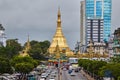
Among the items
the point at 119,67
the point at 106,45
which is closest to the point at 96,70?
the point at 119,67

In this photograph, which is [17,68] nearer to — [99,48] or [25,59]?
[25,59]

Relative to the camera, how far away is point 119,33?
118250 millimetres

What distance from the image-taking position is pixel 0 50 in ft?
405

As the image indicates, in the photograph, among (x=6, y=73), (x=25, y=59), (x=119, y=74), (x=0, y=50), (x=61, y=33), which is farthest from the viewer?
(x=61, y=33)

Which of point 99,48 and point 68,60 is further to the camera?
point 99,48

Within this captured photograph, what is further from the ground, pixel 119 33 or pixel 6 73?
pixel 119 33

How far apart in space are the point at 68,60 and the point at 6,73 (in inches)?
2792

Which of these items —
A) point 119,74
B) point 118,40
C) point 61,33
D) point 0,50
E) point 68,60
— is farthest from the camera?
point 61,33

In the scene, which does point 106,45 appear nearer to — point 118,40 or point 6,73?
point 118,40

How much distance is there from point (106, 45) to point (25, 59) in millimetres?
104143

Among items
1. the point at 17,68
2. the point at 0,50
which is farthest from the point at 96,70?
the point at 0,50

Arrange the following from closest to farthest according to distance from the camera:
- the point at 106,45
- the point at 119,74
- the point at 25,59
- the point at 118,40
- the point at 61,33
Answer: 1. the point at 119,74
2. the point at 25,59
3. the point at 118,40
4. the point at 61,33
5. the point at 106,45

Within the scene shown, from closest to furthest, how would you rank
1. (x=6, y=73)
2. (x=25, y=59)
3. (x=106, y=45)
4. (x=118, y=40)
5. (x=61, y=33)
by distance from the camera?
1. (x=6, y=73)
2. (x=25, y=59)
3. (x=118, y=40)
4. (x=61, y=33)
5. (x=106, y=45)

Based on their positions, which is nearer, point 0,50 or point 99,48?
point 0,50
